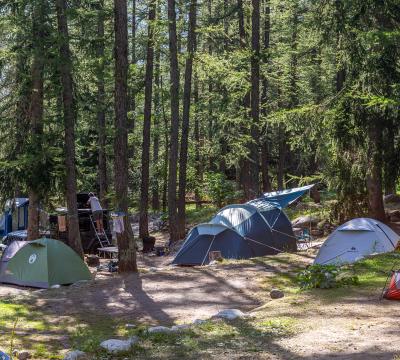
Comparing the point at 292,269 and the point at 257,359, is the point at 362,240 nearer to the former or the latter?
the point at 292,269

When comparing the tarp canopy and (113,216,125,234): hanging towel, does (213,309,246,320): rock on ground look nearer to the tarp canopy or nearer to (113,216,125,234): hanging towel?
(113,216,125,234): hanging towel

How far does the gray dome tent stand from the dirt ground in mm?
1162

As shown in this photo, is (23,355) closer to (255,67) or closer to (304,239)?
(304,239)

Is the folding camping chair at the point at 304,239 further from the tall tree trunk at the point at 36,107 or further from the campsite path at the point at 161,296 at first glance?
the tall tree trunk at the point at 36,107

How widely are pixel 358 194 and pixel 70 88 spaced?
8.85 metres

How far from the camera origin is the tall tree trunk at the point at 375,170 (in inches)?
631

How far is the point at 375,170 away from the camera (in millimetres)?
16203

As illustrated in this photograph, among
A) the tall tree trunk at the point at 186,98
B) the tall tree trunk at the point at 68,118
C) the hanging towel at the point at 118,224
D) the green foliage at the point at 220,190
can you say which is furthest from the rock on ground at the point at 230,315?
the green foliage at the point at 220,190

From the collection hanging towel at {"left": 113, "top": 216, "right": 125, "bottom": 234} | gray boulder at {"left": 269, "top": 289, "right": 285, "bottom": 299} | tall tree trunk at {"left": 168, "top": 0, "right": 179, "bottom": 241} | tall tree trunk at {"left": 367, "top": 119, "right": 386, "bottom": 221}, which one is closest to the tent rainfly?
tall tree trunk at {"left": 367, "top": 119, "right": 386, "bottom": 221}

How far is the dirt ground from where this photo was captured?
20.5ft

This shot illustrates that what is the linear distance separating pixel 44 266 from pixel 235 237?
16.0 feet

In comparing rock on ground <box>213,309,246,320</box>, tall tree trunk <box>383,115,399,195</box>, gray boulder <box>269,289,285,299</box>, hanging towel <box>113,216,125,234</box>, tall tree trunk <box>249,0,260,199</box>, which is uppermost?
tall tree trunk <box>249,0,260,199</box>

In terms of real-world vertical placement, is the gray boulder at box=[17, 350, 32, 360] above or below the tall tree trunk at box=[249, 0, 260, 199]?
Result: below

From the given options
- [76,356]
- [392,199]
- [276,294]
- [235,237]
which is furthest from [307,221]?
[76,356]
